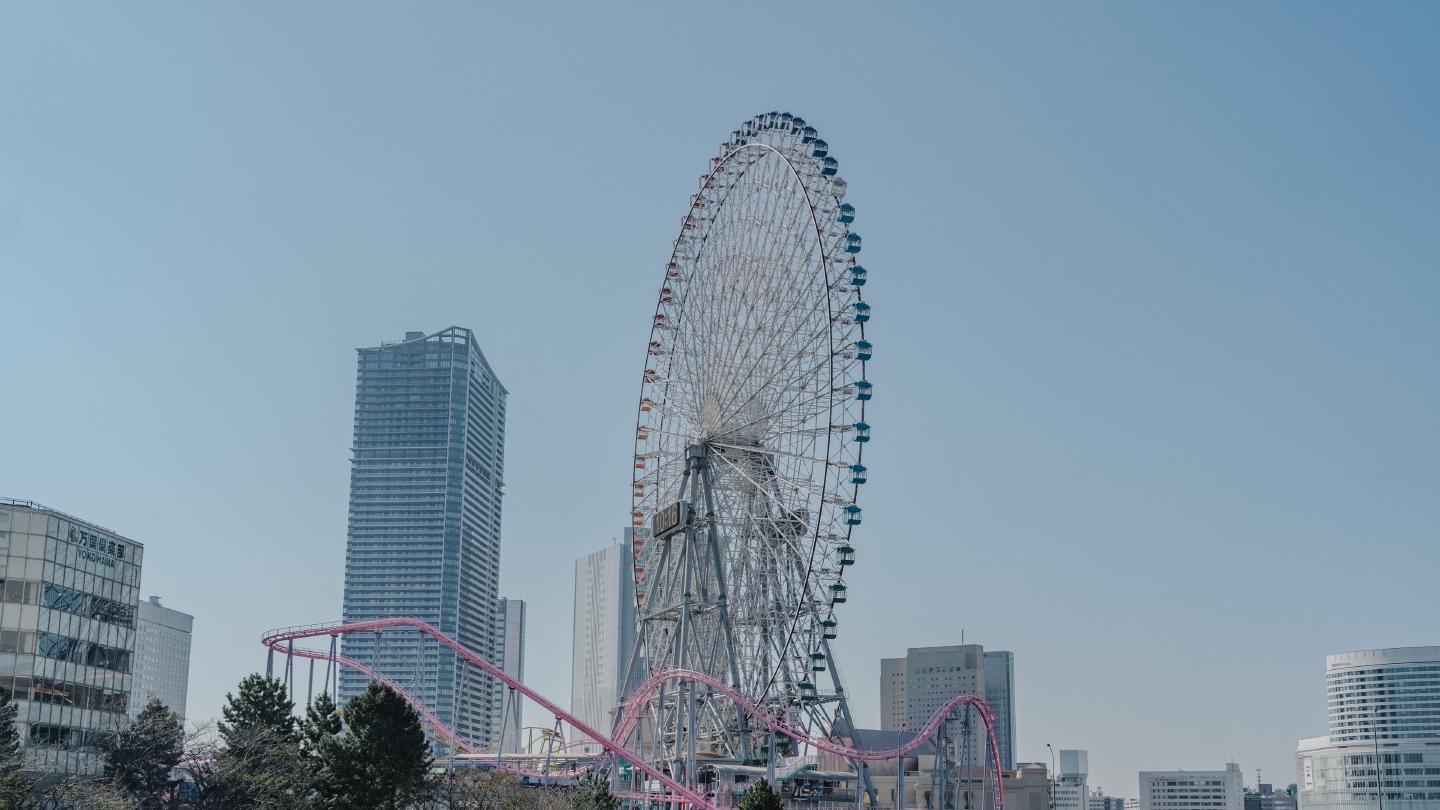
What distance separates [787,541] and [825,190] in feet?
68.3

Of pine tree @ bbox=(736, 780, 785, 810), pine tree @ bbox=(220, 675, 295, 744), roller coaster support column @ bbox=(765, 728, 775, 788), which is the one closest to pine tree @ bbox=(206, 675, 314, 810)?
pine tree @ bbox=(220, 675, 295, 744)

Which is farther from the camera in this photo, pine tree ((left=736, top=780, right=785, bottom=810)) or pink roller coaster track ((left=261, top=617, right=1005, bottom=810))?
pink roller coaster track ((left=261, top=617, right=1005, bottom=810))

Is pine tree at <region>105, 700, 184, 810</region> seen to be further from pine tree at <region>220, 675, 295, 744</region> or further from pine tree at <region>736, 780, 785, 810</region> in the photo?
pine tree at <region>736, 780, 785, 810</region>

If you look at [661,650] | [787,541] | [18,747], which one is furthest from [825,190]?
[18,747]

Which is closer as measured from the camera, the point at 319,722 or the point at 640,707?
the point at 319,722

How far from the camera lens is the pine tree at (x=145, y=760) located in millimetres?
77062

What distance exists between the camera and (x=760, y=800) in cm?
7156

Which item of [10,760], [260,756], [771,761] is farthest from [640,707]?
[10,760]

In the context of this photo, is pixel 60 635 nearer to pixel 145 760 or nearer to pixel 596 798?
pixel 145 760

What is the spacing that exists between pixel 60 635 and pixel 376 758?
879 inches

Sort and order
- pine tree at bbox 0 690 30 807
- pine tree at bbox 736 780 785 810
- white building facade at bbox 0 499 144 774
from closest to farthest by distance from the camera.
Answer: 1. pine tree at bbox 0 690 30 807
2. pine tree at bbox 736 780 785 810
3. white building facade at bbox 0 499 144 774

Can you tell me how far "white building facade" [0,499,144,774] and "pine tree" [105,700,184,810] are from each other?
5.05 ft

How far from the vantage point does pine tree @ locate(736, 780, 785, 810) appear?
2803 inches

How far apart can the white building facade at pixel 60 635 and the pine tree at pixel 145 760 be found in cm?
154
